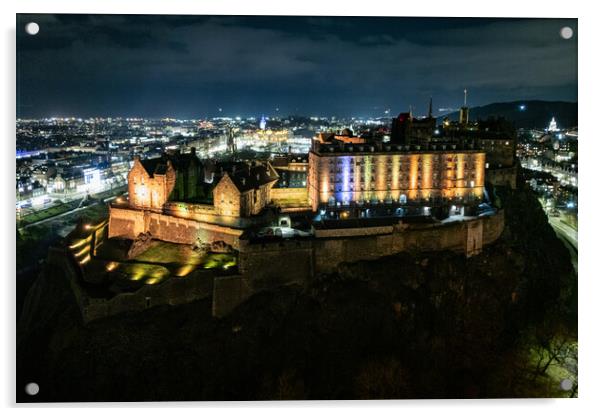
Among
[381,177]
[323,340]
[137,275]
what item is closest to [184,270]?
[137,275]

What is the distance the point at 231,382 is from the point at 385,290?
710 cm

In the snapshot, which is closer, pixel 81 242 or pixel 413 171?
pixel 81 242

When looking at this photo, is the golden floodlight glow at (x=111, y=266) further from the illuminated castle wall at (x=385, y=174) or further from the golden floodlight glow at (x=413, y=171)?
the golden floodlight glow at (x=413, y=171)

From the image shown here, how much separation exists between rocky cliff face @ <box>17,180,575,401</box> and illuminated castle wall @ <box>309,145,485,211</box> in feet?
20.5

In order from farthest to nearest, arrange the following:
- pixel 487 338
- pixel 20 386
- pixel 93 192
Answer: pixel 93 192 → pixel 487 338 → pixel 20 386

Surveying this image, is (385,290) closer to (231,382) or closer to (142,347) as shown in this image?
(231,382)

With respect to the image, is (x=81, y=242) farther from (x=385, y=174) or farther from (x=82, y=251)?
(x=385, y=174)

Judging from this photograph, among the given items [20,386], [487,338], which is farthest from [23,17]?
[487,338]

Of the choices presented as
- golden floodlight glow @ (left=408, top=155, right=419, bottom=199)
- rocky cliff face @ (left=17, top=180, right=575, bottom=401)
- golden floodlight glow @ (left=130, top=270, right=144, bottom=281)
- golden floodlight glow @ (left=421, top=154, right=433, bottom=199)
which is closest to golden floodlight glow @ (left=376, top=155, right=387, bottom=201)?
golden floodlight glow @ (left=408, top=155, right=419, bottom=199)

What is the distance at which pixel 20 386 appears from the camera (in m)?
14.8

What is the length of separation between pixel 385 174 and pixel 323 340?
12.0 metres

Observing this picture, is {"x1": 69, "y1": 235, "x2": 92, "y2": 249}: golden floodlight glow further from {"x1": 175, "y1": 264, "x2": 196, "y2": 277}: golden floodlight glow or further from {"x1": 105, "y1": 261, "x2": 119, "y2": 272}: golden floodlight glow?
{"x1": 175, "y1": 264, "x2": 196, "y2": 277}: golden floodlight glow

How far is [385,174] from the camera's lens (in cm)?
2933

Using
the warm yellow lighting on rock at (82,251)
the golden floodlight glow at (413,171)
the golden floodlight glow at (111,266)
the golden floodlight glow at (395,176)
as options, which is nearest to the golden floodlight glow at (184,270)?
the golden floodlight glow at (111,266)
